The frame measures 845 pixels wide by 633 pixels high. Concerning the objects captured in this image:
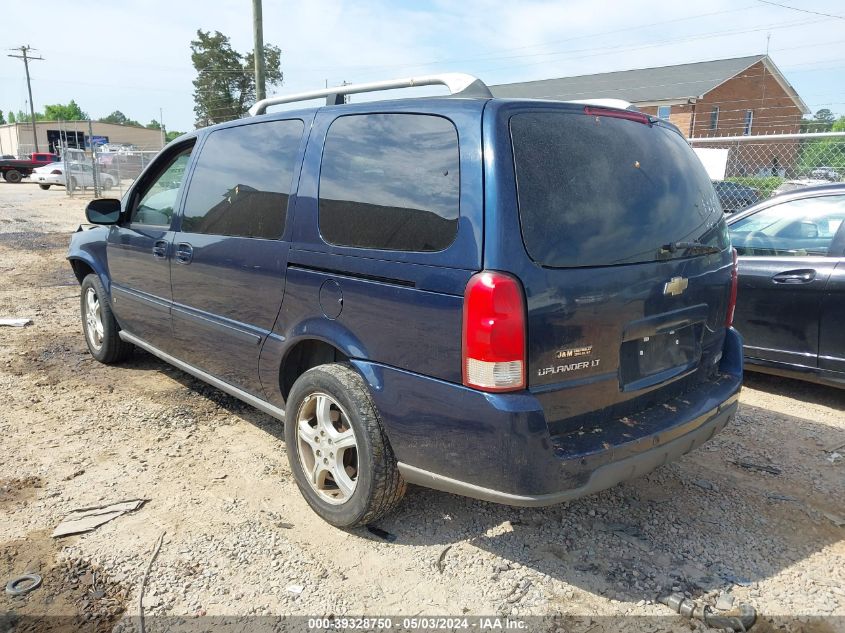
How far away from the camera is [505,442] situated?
91.5 inches

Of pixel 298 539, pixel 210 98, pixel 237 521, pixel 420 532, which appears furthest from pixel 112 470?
pixel 210 98

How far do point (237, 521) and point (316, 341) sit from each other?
0.95m

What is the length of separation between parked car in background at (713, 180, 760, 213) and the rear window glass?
23.5 ft

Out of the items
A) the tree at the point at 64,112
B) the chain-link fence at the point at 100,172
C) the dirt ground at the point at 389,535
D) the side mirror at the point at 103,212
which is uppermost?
the tree at the point at 64,112

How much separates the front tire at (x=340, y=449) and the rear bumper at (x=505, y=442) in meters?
0.09

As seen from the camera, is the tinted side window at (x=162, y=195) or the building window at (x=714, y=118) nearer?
the tinted side window at (x=162, y=195)

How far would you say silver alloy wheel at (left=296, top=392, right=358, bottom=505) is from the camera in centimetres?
296

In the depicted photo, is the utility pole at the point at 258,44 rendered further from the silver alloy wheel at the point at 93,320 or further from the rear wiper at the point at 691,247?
the rear wiper at the point at 691,247

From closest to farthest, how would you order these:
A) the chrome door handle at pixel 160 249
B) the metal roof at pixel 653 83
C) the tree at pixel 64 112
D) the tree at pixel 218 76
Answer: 1. the chrome door handle at pixel 160 249
2. the metal roof at pixel 653 83
3. the tree at pixel 218 76
4. the tree at pixel 64 112

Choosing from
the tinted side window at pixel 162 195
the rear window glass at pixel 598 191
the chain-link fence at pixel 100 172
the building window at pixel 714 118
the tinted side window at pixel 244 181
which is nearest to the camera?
the rear window glass at pixel 598 191

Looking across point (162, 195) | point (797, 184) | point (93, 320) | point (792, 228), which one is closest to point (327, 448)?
point (162, 195)

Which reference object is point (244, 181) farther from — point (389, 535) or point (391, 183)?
point (389, 535)

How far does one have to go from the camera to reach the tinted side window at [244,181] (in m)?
3.31

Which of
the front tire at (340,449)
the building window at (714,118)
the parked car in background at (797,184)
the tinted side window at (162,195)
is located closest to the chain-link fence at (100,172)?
the tinted side window at (162,195)
